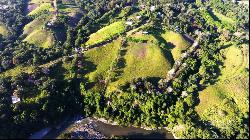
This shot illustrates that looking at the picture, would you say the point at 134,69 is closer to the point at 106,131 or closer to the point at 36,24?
the point at 106,131

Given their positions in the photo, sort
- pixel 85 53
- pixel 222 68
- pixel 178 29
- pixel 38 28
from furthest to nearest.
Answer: pixel 38 28 → pixel 178 29 → pixel 85 53 → pixel 222 68

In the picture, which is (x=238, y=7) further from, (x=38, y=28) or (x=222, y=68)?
(x=38, y=28)

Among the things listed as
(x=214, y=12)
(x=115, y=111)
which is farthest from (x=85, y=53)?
(x=214, y=12)

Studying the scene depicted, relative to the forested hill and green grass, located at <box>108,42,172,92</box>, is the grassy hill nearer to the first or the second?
the forested hill

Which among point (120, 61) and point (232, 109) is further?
point (120, 61)

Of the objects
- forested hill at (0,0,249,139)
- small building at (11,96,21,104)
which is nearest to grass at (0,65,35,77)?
forested hill at (0,0,249,139)

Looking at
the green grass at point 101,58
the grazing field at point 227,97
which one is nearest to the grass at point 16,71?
the green grass at point 101,58

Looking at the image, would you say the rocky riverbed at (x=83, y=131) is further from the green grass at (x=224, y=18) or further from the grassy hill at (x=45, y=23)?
the green grass at (x=224, y=18)
